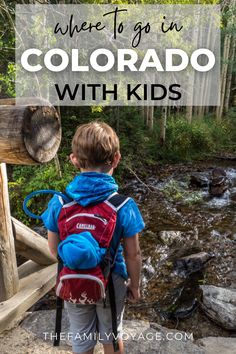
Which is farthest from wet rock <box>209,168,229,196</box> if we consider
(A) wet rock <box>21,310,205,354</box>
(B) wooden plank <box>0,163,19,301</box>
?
(B) wooden plank <box>0,163,19,301</box>

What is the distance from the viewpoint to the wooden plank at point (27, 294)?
8.15 feet

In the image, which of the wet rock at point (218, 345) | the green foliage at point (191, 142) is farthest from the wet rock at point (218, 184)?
the wet rock at point (218, 345)

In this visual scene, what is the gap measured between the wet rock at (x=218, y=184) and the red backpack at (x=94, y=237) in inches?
296

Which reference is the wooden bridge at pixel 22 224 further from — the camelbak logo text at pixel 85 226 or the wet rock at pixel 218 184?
the wet rock at pixel 218 184

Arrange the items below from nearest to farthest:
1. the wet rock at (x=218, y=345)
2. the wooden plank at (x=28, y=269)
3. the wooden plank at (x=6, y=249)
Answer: the wooden plank at (x=6, y=249) → the wet rock at (x=218, y=345) → the wooden plank at (x=28, y=269)

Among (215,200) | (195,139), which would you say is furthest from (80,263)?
(195,139)

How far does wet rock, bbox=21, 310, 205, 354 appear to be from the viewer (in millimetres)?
2617

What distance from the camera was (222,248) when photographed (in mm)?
5500

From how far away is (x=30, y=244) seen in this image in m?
2.82

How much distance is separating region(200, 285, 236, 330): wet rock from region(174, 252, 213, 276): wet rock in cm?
64

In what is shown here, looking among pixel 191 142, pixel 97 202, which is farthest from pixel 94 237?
pixel 191 142

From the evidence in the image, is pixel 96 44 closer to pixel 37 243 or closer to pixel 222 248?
pixel 222 248

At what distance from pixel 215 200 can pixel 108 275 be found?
7059mm

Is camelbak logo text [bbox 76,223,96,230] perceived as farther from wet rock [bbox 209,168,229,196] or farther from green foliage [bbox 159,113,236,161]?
green foliage [bbox 159,113,236,161]
